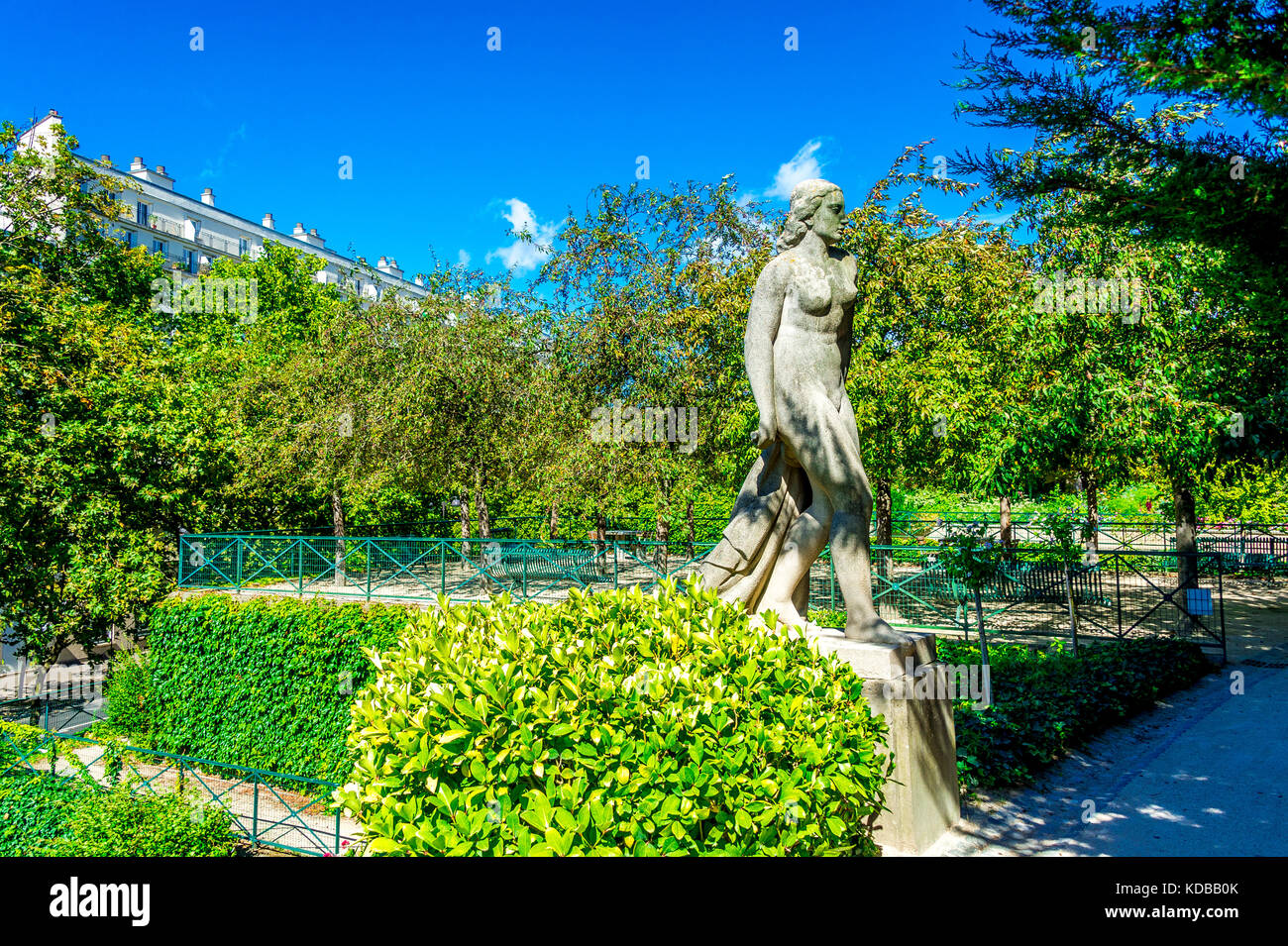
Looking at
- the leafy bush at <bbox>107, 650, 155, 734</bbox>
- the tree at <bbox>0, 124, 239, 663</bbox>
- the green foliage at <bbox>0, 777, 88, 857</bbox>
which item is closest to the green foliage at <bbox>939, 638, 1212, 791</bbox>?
the green foliage at <bbox>0, 777, 88, 857</bbox>

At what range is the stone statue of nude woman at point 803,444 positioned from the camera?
4781 millimetres

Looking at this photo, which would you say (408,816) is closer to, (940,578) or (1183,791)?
(1183,791)

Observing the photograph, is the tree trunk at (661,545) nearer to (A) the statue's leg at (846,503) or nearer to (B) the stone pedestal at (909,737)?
(A) the statue's leg at (846,503)

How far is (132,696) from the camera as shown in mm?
16234

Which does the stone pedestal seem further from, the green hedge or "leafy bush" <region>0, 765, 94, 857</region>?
the green hedge

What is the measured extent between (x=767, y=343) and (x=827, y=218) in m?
0.96

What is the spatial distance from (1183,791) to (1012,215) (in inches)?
469

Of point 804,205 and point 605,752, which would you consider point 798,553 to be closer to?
point 804,205

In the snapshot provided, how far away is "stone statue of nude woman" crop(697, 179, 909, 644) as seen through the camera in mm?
4781

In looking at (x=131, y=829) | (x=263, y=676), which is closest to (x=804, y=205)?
(x=131, y=829)

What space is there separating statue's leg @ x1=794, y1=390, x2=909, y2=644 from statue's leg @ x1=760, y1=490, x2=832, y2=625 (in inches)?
2.9
